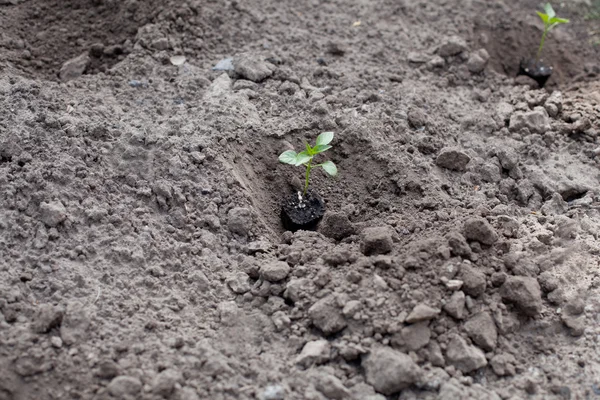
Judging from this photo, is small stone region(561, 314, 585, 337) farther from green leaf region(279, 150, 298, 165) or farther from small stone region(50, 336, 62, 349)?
small stone region(50, 336, 62, 349)

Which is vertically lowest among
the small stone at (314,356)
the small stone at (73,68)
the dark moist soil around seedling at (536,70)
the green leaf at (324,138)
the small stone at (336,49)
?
the small stone at (73,68)

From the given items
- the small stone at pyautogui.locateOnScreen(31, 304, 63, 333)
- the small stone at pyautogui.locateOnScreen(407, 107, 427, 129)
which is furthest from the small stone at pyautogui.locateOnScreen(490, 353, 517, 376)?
the small stone at pyautogui.locateOnScreen(31, 304, 63, 333)

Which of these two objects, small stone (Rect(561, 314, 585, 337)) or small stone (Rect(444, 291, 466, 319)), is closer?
Result: small stone (Rect(444, 291, 466, 319))

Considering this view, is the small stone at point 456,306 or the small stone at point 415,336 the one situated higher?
the small stone at point 456,306

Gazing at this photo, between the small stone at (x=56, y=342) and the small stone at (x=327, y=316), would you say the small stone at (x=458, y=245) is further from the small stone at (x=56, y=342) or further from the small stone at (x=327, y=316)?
the small stone at (x=56, y=342)

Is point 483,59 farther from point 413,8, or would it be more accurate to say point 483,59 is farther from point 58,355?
point 58,355

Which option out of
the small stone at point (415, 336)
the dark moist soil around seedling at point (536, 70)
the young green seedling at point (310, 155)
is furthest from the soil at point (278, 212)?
the young green seedling at point (310, 155)
